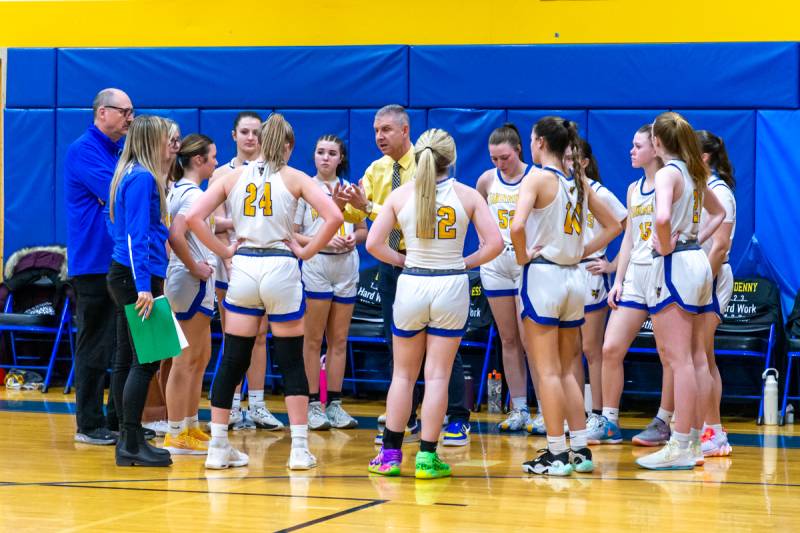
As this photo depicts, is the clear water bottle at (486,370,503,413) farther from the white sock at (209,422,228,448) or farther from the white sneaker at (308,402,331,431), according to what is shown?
the white sock at (209,422,228,448)

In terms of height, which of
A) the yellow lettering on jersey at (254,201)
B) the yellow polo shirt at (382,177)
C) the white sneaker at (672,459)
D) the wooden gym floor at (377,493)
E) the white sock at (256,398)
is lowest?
the wooden gym floor at (377,493)

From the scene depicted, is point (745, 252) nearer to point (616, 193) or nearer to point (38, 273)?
point (616, 193)

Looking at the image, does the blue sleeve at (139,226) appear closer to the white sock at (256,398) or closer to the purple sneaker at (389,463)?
the purple sneaker at (389,463)

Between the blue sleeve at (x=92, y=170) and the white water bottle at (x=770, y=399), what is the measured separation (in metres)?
4.66

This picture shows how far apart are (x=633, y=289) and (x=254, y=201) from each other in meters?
2.33

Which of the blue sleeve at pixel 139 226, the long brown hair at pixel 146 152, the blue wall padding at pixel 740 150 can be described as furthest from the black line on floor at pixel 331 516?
the blue wall padding at pixel 740 150

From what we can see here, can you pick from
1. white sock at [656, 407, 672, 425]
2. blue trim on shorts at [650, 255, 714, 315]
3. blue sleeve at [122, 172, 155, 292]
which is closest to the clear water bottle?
white sock at [656, 407, 672, 425]

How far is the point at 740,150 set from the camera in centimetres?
876

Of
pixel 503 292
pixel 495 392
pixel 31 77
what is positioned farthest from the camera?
pixel 31 77

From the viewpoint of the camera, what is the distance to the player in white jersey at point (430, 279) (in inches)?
219

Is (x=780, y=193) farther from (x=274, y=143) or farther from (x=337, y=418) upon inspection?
(x=274, y=143)

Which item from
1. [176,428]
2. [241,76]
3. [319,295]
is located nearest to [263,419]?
[319,295]

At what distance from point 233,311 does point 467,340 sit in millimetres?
3419

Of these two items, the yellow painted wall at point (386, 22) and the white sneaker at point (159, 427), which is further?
the yellow painted wall at point (386, 22)
